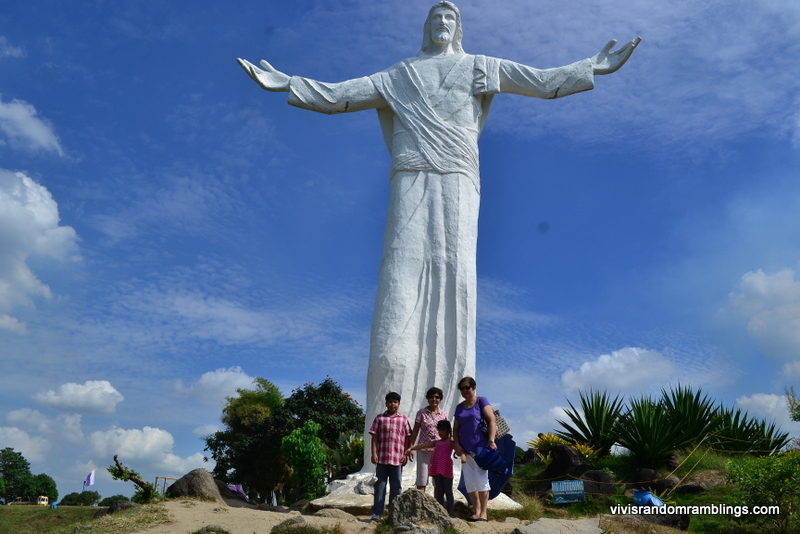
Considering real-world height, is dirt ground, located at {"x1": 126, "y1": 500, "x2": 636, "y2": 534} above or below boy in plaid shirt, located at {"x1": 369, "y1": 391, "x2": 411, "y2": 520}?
below

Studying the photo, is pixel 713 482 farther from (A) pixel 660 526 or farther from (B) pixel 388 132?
(B) pixel 388 132

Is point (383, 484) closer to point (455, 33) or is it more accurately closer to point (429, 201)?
point (429, 201)

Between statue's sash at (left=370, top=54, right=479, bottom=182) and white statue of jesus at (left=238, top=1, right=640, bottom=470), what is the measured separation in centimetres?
1

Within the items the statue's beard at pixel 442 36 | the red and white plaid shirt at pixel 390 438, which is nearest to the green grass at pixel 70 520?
the red and white plaid shirt at pixel 390 438

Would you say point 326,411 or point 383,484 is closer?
point 383,484

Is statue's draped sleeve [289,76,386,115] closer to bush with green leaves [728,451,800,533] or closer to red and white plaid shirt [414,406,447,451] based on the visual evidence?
red and white plaid shirt [414,406,447,451]

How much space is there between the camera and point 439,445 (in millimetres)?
6945

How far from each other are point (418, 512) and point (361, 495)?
2270mm

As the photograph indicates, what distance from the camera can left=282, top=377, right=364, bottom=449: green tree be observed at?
15938mm

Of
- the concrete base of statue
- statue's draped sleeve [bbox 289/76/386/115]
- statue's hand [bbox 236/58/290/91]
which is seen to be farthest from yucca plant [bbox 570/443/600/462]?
statue's hand [bbox 236/58/290/91]

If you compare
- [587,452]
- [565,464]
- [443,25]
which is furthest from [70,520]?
[443,25]

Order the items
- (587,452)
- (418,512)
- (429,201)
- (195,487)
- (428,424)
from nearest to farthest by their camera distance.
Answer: (418,512) → (428,424) → (195,487) → (429,201) → (587,452)

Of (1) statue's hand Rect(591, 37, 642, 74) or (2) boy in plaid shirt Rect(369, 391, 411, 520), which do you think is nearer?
(2) boy in plaid shirt Rect(369, 391, 411, 520)

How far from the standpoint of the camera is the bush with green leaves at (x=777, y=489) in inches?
292
